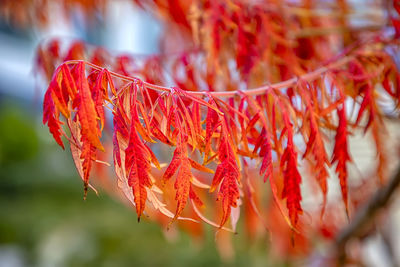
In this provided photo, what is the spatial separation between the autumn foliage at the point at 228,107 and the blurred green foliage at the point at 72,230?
2.34 m

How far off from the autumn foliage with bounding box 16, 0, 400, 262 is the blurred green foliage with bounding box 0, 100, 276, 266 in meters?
2.34

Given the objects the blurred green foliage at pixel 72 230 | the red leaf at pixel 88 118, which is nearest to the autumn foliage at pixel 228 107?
the red leaf at pixel 88 118

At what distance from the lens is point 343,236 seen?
128cm

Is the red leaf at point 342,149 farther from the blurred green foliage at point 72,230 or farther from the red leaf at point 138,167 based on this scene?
the blurred green foliage at point 72,230

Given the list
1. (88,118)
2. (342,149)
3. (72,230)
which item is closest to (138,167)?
(88,118)

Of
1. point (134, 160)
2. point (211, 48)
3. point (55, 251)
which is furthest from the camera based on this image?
point (55, 251)

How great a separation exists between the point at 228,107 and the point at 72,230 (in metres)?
3.07

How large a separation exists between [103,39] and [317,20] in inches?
224

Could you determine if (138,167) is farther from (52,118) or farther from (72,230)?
(72,230)

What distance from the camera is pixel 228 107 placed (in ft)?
2.03

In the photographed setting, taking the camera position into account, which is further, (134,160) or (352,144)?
(352,144)

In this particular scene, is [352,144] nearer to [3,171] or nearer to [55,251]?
[55,251]

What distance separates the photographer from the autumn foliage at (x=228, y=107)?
52cm

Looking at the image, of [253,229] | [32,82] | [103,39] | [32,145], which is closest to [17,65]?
[32,82]
